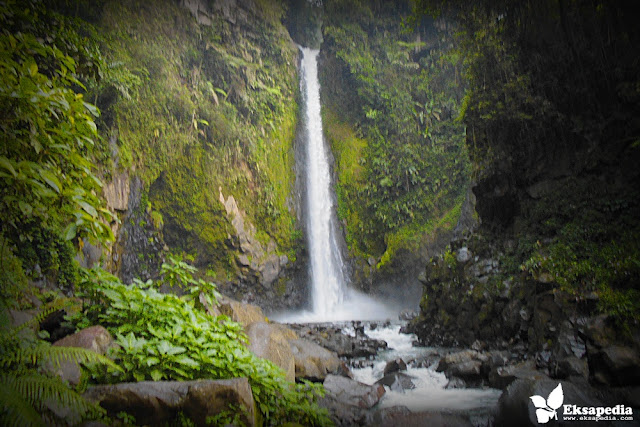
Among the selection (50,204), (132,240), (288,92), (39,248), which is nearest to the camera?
(50,204)

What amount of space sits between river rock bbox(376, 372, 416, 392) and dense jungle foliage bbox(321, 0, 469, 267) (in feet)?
32.4

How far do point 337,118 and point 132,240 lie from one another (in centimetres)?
1322

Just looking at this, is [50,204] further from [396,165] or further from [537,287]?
[396,165]

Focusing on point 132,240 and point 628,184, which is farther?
point 132,240

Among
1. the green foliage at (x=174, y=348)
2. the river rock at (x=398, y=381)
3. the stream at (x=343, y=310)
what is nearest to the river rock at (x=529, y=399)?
the stream at (x=343, y=310)

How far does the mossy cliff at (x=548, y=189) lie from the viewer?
17.6ft

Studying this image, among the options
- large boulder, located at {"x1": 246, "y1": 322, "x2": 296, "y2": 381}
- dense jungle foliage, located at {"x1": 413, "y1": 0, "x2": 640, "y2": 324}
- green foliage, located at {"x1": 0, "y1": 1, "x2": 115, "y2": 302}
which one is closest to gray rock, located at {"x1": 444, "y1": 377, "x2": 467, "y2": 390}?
dense jungle foliage, located at {"x1": 413, "y1": 0, "x2": 640, "y2": 324}

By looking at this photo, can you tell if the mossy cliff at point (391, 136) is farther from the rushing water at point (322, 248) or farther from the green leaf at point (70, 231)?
the green leaf at point (70, 231)

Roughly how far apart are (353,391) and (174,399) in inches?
121

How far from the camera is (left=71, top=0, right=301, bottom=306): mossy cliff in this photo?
10.6 metres

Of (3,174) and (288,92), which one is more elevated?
(288,92)

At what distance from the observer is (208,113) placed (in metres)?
14.2

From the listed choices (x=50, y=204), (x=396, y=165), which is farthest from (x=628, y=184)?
(x=396, y=165)

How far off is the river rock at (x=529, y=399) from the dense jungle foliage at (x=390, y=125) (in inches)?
461
